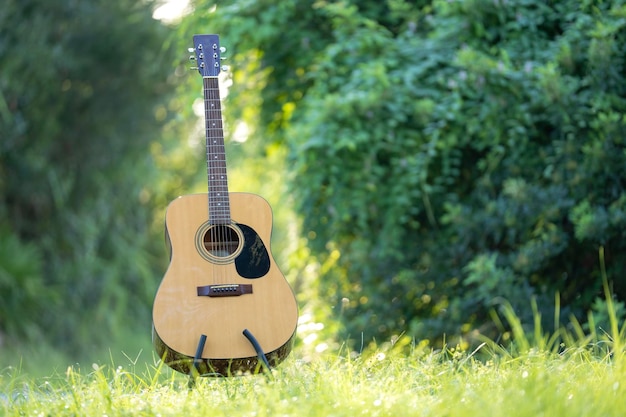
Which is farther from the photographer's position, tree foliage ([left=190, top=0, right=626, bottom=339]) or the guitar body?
tree foliage ([left=190, top=0, right=626, bottom=339])

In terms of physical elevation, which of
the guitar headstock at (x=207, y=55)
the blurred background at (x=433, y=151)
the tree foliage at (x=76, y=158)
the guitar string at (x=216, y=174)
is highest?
the guitar headstock at (x=207, y=55)

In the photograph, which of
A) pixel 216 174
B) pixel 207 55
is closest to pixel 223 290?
pixel 216 174

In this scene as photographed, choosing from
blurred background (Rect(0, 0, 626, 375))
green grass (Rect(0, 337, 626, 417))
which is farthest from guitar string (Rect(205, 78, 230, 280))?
blurred background (Rect(0, 0, 626, 375))

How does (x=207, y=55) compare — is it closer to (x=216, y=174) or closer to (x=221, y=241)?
(x=216, y=174)

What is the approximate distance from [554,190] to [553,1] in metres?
1.08

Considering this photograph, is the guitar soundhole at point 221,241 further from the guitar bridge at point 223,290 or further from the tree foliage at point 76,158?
the tree foliage at point 76,158

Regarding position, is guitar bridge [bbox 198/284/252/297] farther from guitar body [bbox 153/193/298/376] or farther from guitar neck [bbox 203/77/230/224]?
guitar neck [bbox 203/77/230/224]

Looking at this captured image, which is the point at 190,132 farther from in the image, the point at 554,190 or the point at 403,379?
the point at 403,379

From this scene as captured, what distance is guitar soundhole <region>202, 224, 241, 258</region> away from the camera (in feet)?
10.5

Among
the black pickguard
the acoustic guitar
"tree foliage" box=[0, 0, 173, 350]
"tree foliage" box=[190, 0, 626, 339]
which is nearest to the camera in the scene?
the acoustic guitar

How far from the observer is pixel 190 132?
978 centimetres

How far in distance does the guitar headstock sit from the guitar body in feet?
1.53

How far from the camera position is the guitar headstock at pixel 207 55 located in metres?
3.33

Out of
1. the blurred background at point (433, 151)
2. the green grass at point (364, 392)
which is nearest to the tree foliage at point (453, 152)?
the blurred background at point (433, 151)
